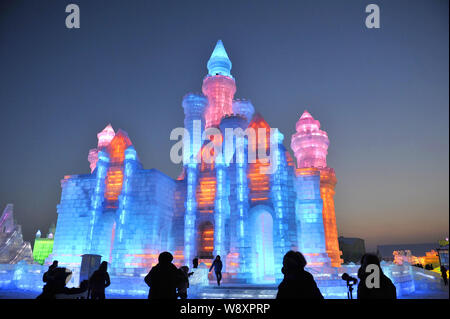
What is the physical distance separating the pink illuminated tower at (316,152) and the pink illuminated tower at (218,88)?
7.80m

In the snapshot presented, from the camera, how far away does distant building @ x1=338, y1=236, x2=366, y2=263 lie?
169 ft

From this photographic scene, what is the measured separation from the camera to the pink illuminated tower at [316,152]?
2978 cm

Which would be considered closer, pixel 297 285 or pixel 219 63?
pixel 297 285

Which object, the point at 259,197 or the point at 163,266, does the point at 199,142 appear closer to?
the point at 259,197

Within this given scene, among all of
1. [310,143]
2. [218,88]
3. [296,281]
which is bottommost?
[296,281]

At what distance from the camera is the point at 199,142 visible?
1275 inches

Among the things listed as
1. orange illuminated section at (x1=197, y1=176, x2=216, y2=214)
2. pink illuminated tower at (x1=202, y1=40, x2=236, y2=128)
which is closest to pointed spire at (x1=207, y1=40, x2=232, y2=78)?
pink illuminated tower at (x1=202, y1=40, x2=236, y2=128)

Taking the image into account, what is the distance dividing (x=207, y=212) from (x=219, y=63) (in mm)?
16738

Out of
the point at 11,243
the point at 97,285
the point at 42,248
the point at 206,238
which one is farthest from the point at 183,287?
the point at 42,248

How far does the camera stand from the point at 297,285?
3471 millimetres

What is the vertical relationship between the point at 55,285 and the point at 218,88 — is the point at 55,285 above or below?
below

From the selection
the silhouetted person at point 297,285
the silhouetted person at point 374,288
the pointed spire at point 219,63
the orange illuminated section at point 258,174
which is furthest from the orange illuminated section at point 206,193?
the silhouetted person at point 297,285

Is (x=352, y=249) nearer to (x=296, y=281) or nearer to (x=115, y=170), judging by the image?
(x=115, y=170)

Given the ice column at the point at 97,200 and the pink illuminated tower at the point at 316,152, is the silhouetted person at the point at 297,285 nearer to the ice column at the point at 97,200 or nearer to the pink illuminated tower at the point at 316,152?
the ice column at the point at 97,200
